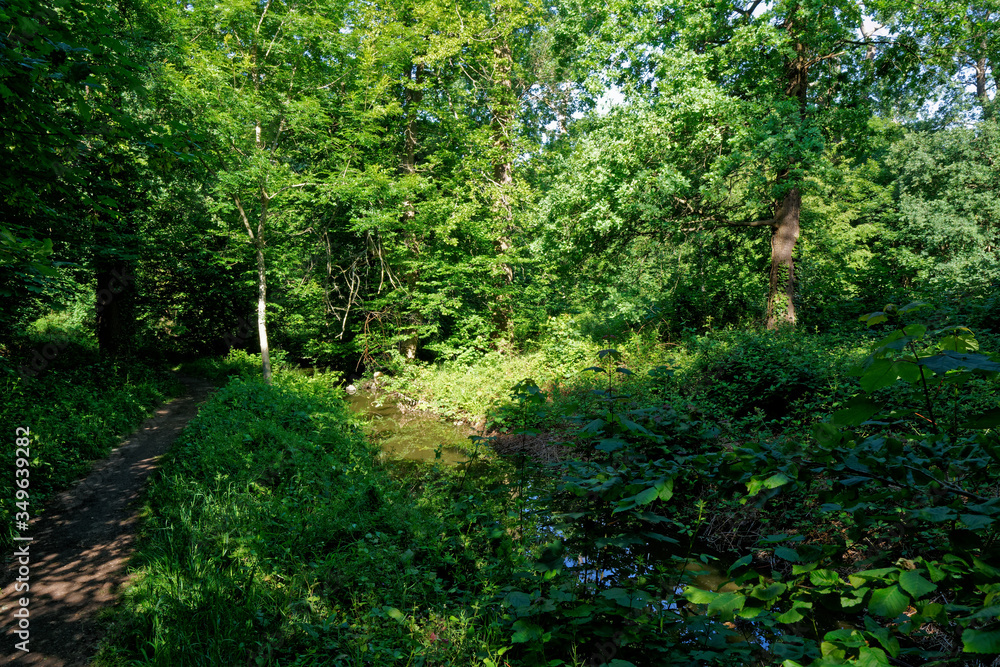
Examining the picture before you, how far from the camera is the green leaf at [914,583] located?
1.23 metres

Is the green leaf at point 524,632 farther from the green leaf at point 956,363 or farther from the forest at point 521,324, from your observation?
the green leaf at point 956,363

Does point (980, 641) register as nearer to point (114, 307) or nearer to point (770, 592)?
point (770, 592)

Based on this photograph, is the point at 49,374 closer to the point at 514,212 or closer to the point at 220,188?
the point at 220,188

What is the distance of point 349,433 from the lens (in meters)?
10.6

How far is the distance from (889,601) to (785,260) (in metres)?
12.2

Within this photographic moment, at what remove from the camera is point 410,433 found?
1209 centimetres

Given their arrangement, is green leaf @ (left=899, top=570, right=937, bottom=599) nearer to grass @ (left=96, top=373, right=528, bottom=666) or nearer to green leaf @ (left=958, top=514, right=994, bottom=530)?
green leaf @ (left=958, top=514, right=994, bottom=530)

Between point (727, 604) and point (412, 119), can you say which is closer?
point (727, 604)

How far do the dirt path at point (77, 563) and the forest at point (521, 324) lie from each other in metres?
0.27

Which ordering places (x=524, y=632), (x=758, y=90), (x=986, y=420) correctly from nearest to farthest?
1. (x=986, y=420)
2. (x=524, y=632)
3. (x=758, y=90)

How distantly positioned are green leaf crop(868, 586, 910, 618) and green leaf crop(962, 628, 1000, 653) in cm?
12

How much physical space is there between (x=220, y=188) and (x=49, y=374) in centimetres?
558

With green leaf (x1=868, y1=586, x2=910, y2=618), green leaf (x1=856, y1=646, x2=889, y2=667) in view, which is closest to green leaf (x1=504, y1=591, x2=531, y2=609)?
green leaf (x1=856, y1=646, x2=889, y2=667)

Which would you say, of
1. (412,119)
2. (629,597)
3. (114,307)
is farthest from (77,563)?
(412,119)
